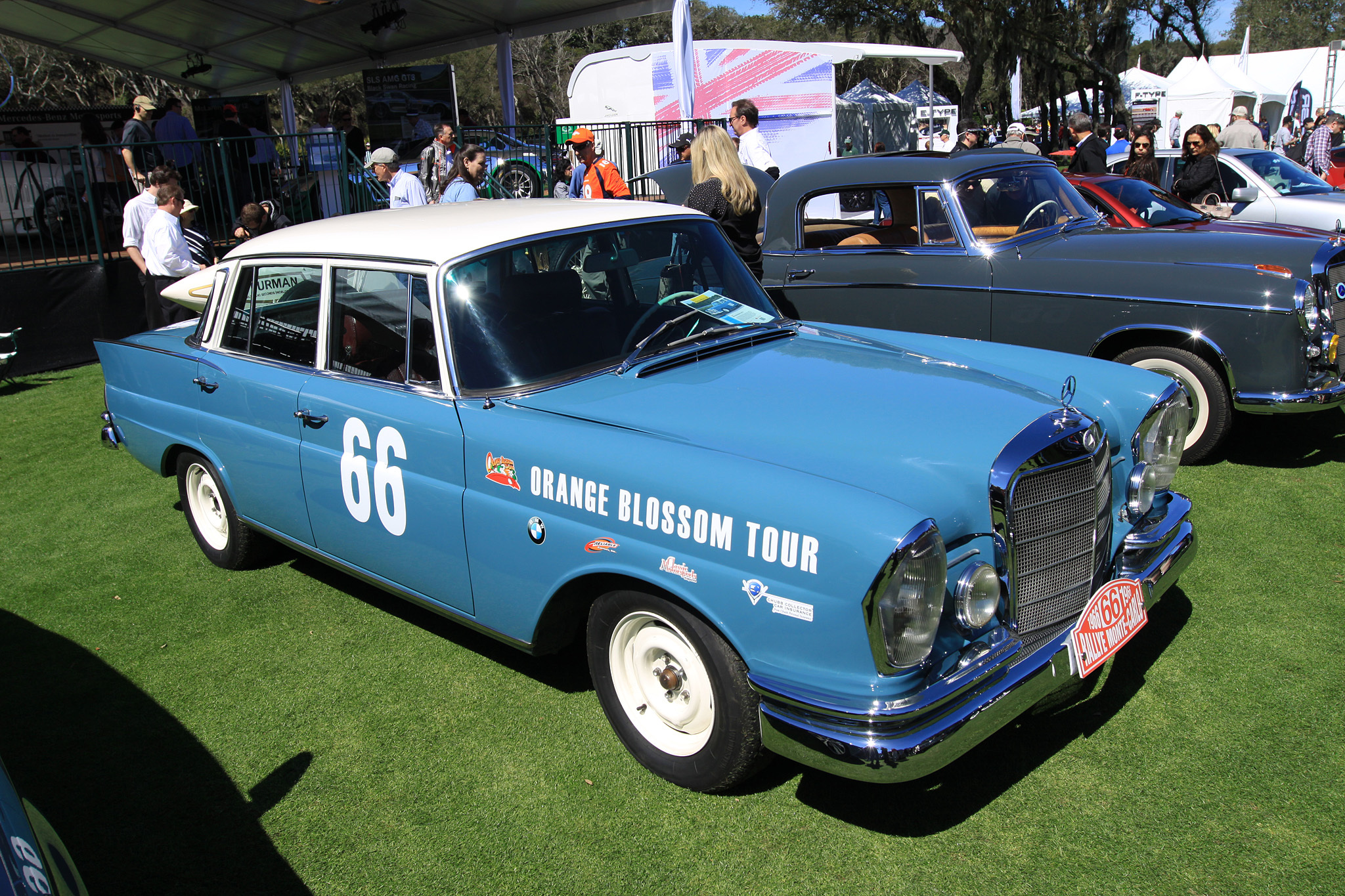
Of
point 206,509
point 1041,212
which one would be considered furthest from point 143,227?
point 1041,212

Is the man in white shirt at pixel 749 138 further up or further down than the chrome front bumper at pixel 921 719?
further up

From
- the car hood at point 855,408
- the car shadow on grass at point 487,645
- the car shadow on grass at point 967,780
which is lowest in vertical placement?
the car shadow on grass at point 967,780

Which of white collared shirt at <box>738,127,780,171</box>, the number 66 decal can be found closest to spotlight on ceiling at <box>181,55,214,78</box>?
white collared shirt at <box>738,127,780,171</box>

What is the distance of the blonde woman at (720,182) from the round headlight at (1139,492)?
337cm

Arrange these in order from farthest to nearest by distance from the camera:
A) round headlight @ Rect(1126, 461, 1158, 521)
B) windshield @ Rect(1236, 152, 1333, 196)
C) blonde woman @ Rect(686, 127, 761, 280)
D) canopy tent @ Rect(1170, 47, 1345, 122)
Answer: canopy tent @ Rect(1170, 47, 1345, 122) → windshield @ Rect(1236, 152, 1333, 196) → blonde woman @ Rect(686, 127, 761, 280) → round headlight @ Rect(1126, 461, 1158, 521)

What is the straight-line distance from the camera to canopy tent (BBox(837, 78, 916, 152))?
22016 millimetres

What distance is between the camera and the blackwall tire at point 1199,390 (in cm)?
521

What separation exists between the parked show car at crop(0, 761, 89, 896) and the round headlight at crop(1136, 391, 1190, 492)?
3.31 meters

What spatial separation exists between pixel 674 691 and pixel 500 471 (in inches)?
35.2

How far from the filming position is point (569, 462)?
2.80 metres

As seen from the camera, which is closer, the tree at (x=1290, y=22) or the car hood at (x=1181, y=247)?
the car hood at (x=1181, y=247)

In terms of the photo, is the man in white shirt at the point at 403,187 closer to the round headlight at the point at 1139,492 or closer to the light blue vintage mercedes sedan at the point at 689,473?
the light blue vintage mercedes sedan at the point at 689,473

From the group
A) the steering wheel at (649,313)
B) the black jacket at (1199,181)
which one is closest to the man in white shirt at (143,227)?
the steering wheel at (649,313)

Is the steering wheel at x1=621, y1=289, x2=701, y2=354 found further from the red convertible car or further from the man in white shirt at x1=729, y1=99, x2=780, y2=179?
the red convertible car
